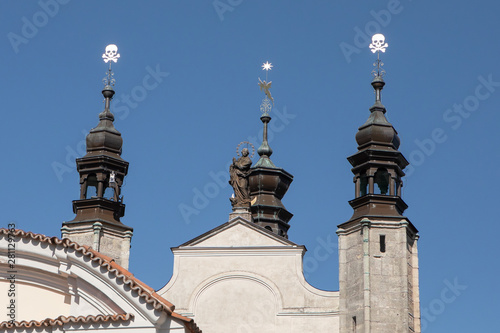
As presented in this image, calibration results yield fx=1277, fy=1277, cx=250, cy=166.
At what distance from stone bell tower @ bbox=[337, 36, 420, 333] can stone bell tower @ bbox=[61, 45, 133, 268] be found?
6.59m

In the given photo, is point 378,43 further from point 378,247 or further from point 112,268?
point 112,268

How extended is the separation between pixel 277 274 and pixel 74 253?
1532 cm

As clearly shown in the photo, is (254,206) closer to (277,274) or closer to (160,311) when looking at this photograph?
(277,274)

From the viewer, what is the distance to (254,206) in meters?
44.2

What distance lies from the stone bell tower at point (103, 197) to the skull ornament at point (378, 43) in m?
7.86

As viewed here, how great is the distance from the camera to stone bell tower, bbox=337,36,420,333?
33656mm

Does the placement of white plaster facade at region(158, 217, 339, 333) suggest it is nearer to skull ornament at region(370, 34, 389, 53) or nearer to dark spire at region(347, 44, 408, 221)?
dark spire at region(347, 44, 408, 221)

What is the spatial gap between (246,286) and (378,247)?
376 cm

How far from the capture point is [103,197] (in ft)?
124

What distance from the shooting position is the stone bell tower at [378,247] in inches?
1325

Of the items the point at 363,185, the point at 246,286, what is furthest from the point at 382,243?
the point at 246,286

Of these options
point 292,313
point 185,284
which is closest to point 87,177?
point 185,284

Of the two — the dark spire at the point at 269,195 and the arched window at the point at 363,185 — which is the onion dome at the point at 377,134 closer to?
the arched window at the point at 363,185

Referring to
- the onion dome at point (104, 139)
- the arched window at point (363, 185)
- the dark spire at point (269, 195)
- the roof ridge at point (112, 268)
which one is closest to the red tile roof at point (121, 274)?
the roof ridge at point (112, 268)
